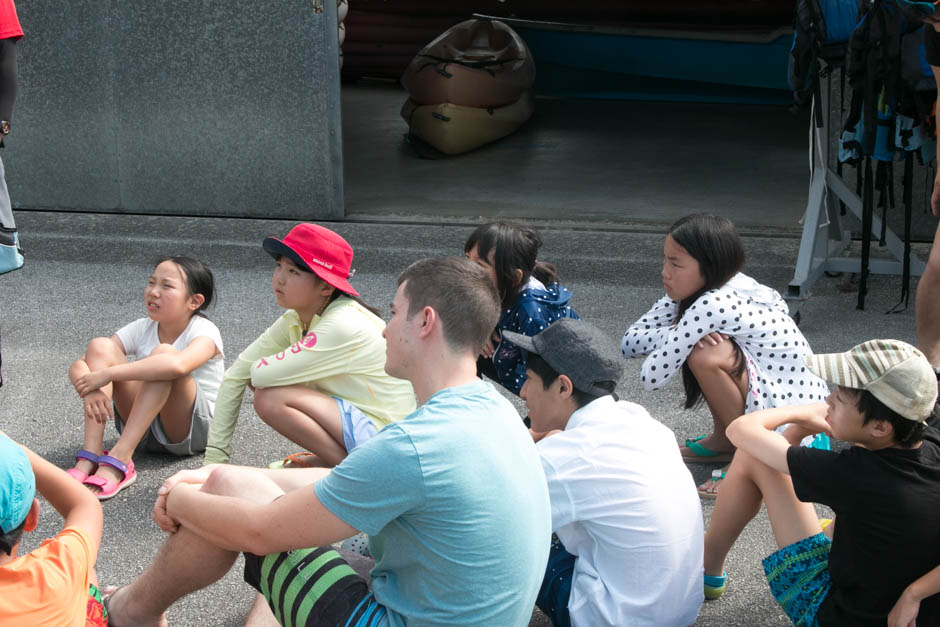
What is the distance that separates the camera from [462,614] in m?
2.01

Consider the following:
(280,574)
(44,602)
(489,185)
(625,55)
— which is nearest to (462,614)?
(280,574)

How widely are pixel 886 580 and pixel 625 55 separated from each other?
1113 cm

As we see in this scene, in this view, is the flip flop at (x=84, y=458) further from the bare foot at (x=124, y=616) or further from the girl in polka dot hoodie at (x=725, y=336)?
the girl in polka dot hoodie at (x=725, y=336)

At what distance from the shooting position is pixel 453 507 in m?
1.94

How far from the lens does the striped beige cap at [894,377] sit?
6.90 ft

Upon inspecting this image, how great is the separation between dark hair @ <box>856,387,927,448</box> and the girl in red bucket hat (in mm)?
1606

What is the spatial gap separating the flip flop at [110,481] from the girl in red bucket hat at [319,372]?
13.4 inches

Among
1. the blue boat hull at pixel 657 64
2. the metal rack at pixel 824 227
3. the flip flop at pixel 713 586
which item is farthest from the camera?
the blue boat hull at pixel 657 64

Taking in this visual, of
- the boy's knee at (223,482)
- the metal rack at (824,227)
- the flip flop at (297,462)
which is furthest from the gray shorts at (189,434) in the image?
the metal rack at (824,227)

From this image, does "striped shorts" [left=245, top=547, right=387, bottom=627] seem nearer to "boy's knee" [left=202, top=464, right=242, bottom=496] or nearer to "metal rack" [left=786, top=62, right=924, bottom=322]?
"boy's knee" [left=202, top=464, right=242, bottom=496]

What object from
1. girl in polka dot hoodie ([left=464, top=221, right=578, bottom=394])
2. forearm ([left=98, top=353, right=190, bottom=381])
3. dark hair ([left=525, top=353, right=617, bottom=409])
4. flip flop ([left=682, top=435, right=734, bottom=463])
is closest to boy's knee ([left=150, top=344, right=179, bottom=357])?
forearm ([left=98, top=353, right=190, bottom=381])

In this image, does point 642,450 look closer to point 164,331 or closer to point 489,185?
point 164,331

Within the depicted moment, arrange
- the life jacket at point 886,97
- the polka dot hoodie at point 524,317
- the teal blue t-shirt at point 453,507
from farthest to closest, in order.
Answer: the life jacket at point 886,97 < the polka dot hoodie at point 524,317 < the teal blue t-shirt at point 453,507

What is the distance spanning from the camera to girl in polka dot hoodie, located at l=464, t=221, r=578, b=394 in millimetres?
3592
